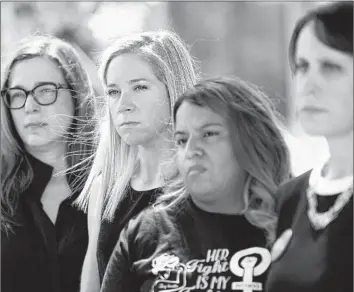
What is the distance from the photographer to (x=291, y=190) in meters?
2.39

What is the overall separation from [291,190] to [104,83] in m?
0.84

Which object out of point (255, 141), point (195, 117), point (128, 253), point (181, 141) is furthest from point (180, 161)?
point (128, 253)

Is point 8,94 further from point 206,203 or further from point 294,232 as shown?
point 294,232

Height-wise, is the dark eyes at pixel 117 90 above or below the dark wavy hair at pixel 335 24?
below

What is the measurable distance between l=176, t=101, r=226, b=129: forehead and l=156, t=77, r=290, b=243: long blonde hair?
0.06 ft

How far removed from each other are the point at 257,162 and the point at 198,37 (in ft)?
1.74

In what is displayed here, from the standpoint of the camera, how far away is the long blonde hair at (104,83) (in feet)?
8.29

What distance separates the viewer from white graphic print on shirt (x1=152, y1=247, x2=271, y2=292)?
2391 mm

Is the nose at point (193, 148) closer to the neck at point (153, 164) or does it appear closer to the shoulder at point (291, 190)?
the neck at point (153, 164)

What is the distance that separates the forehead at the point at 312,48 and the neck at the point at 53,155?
1038mm

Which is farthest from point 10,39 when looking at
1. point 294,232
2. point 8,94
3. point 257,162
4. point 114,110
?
point 294,232

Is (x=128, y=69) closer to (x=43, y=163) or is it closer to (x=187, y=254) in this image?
(x=43, y=163)

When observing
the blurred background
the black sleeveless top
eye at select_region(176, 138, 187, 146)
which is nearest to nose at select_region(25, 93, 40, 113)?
the blurred background

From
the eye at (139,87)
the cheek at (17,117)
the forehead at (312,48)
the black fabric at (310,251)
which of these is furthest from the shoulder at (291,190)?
the cheek at (17,117)
